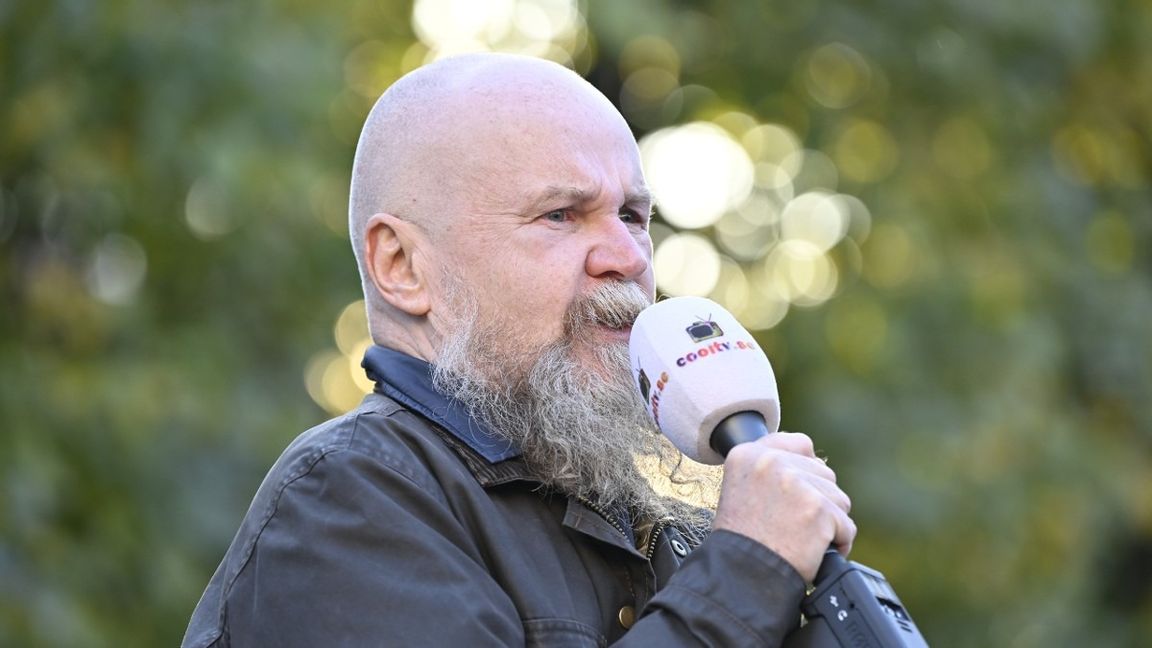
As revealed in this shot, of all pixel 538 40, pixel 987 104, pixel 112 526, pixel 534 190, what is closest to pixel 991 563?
pixel 987 104

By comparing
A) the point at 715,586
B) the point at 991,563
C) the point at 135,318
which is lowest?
the point at 991,563

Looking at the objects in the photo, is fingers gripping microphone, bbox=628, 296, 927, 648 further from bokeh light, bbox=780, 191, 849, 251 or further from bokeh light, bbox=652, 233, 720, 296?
bokeh light, bbox=780, 191, 849, 251

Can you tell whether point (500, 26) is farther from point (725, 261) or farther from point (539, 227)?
point (539, 227)

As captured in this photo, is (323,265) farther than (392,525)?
Yes

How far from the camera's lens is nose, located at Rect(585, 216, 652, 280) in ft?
9.60

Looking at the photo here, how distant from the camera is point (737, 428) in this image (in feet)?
8.49

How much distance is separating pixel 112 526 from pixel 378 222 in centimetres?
339

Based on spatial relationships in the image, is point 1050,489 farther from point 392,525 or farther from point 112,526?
point 392,525

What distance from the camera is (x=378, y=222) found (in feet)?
10.0

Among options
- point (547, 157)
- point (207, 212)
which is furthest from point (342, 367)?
point (547, 157)

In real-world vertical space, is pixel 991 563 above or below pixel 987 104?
below

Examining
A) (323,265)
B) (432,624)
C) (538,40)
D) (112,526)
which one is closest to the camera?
(432,624)

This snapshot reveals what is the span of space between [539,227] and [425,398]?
0.37m

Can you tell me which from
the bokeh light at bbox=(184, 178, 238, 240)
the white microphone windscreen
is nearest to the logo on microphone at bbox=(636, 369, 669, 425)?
the white microphone windscreen
